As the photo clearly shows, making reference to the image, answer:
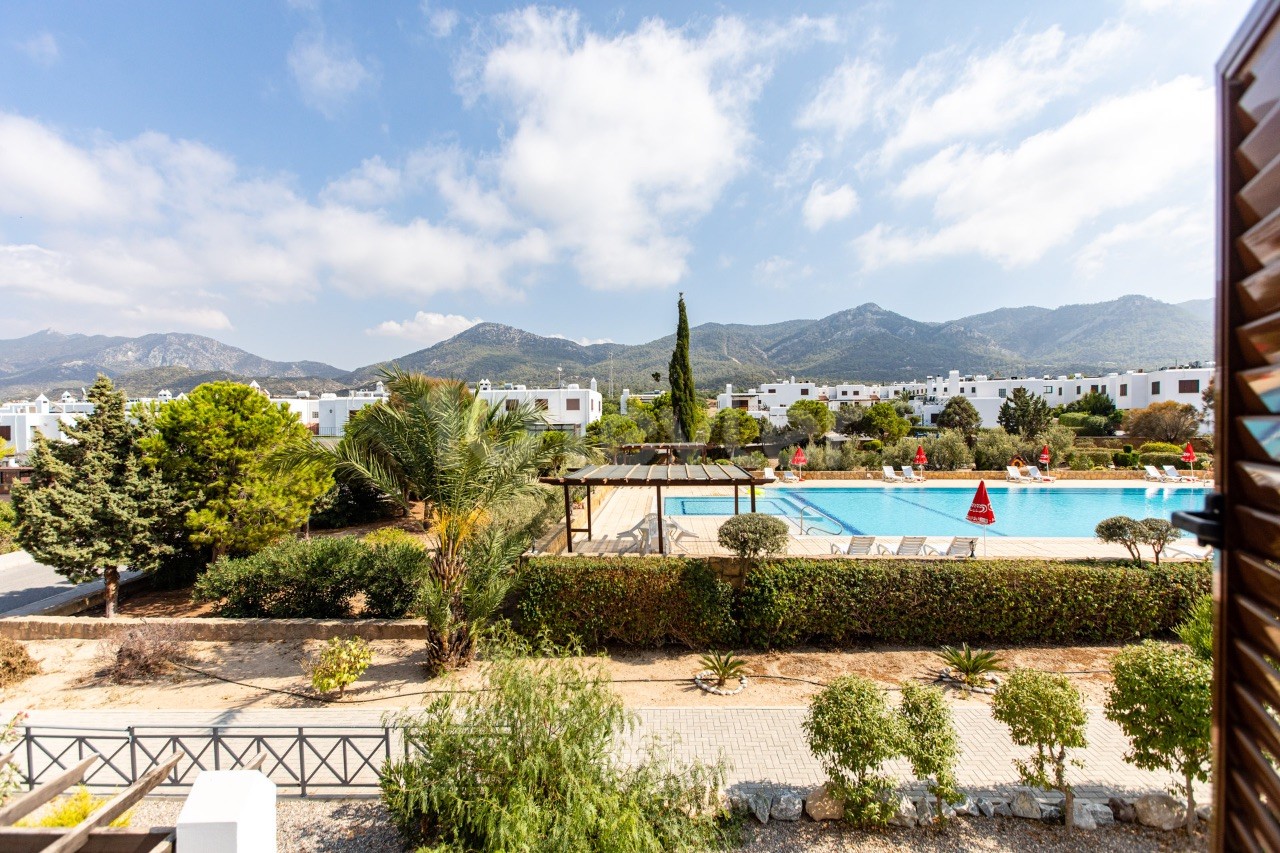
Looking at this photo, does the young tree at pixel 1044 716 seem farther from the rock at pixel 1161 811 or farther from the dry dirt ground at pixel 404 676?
the dry dirt ground at pixel 404 676

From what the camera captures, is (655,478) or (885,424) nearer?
(655,478)

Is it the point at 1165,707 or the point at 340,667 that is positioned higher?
the point at 1165,707

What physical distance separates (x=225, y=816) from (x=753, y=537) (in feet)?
22.7

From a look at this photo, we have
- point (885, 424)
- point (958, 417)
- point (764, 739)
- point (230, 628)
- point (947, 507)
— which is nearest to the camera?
point (764, 739)

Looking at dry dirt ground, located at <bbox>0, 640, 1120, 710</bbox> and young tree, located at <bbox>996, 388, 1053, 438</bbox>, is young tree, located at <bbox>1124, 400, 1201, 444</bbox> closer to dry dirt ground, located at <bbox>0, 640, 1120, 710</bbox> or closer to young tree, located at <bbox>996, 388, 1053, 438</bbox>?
young tree, located at <bbox>996, 388, 1053, 438</bbox>

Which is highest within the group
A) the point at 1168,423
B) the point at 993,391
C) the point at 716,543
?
the point at 993,391

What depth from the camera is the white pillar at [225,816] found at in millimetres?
2553

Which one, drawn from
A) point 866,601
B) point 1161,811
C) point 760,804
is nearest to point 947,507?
point 866,601

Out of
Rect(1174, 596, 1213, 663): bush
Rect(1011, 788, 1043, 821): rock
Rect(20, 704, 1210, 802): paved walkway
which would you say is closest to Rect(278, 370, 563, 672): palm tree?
Rect(20, 704, 1210, 802): paved walkway

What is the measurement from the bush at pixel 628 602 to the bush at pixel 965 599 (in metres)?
0.57

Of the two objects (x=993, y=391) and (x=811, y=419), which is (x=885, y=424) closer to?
(x=811, y=419)

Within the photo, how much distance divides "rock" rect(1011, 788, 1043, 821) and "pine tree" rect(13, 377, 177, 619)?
45.8ft

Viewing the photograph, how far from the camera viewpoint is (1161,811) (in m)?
4.90

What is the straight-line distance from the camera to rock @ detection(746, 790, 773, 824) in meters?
5.03
